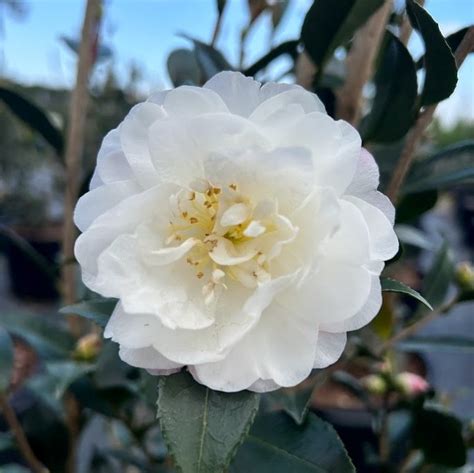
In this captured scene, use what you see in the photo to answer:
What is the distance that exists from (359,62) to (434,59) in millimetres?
178

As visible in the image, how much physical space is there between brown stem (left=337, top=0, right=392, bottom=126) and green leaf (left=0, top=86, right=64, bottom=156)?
387 mm

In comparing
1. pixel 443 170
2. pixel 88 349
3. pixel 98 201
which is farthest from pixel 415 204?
pixel 88 349

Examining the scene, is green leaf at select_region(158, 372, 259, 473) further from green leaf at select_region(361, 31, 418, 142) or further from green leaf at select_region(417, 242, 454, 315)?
green leaf at select_region(417, 242, 454, 315)

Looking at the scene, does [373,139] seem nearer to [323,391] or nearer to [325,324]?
[325,324]

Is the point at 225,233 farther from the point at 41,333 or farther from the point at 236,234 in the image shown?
the point at 41,333

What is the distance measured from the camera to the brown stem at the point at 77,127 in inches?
30.8

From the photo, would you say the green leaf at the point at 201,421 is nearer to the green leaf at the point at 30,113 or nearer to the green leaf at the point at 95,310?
the green leaf at the point at 95,310

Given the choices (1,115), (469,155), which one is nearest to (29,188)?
(1,115)

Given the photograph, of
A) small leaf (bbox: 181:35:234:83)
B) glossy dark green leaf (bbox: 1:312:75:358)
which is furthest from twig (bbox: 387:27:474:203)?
glossy dark green leaf (bbox: 1:312:75:358)

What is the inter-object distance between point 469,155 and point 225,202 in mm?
374

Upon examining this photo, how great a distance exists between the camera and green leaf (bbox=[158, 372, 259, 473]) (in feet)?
1.41

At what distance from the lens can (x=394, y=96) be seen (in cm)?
59

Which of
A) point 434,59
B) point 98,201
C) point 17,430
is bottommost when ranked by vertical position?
point 17,430

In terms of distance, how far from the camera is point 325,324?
0.43 m
